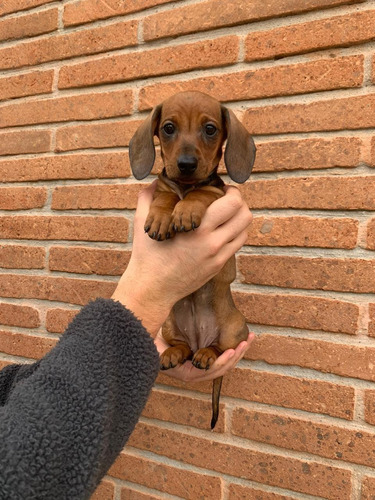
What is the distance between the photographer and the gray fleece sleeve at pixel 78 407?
836mm

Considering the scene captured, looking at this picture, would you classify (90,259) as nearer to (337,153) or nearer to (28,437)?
(337,153)

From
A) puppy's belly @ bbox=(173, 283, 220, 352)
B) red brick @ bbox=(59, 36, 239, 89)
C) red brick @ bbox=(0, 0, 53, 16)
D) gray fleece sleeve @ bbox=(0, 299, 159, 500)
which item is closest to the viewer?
gray fleece sleeve @ bbox=(0, 299, 159, 500)

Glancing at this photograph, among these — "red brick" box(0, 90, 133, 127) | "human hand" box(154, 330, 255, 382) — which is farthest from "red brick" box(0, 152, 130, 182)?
"human hand" box(154, 330, 255, 382)

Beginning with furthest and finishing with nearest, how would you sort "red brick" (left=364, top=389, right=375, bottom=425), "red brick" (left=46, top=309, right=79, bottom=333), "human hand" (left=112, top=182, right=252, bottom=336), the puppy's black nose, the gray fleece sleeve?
"red brick" (left=46, top=309, right=79, bottom=333) → "red brick" (left=364, top=389, right=375, bottom=425) → the puppy's black nose → "human hand" (left=112, top=182, right=252, bottom=336) → the gray fleece sleeve

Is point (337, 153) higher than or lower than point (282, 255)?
higher

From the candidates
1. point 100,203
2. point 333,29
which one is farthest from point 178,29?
point 100,203

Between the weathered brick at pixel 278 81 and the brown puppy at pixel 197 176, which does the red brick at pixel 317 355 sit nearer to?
the brown puppy at pixel 197 176

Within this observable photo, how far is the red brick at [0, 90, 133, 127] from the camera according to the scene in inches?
80.0

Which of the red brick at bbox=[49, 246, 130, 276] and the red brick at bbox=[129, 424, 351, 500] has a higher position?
the red brick at bbox=[49, 246, 130, 276]

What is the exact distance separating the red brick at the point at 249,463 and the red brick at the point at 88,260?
66cm

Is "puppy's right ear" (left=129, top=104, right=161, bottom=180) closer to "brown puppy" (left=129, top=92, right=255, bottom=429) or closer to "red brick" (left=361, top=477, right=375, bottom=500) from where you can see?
"brown puppy" (left=129, top=92, right=255, bottom=429)

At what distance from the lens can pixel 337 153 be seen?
1.59 m

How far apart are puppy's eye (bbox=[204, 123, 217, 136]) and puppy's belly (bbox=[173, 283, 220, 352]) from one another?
19.7 inches

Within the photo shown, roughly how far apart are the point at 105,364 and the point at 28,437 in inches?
7.5
